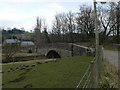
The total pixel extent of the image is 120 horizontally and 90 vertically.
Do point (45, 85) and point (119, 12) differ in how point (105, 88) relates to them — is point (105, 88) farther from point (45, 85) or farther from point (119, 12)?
point (119, 12)

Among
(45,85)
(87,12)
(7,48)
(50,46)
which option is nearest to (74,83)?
(45,85)

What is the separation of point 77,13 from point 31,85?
38.6 metres

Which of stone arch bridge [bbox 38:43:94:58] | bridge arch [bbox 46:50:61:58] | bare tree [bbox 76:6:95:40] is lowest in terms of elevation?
bridge arch [bbox 46:50:61:58]

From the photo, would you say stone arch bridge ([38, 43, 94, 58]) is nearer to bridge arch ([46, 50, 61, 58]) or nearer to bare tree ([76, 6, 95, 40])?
bridge arch ([46, 50, 61, 58])

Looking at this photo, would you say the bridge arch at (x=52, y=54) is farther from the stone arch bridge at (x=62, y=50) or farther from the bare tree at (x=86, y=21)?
the bare tree at (x=86, y=21)

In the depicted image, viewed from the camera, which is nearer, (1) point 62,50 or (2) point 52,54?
Answer: (1) point 62,50

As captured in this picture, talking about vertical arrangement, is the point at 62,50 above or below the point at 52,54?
above

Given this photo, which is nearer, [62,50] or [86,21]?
[62,50]

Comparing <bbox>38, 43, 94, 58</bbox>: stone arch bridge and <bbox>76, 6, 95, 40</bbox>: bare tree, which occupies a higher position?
<bbox>76, 6, 95, 40</bbox>: bare tree

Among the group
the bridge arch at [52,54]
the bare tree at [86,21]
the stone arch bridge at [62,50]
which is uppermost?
the bare tree at [86,21]

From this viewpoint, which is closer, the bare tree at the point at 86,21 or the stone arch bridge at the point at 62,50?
the stone arch bridge at the point at 62,50

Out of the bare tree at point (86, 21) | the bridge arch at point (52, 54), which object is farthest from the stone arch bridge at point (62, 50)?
the bare tree at point (86, 21)

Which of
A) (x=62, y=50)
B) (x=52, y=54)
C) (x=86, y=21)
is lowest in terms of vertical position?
(x=52, y=54)

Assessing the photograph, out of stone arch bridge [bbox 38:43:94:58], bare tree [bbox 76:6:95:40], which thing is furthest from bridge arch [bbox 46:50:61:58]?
bare tree [bbox 76:6:95:40]
